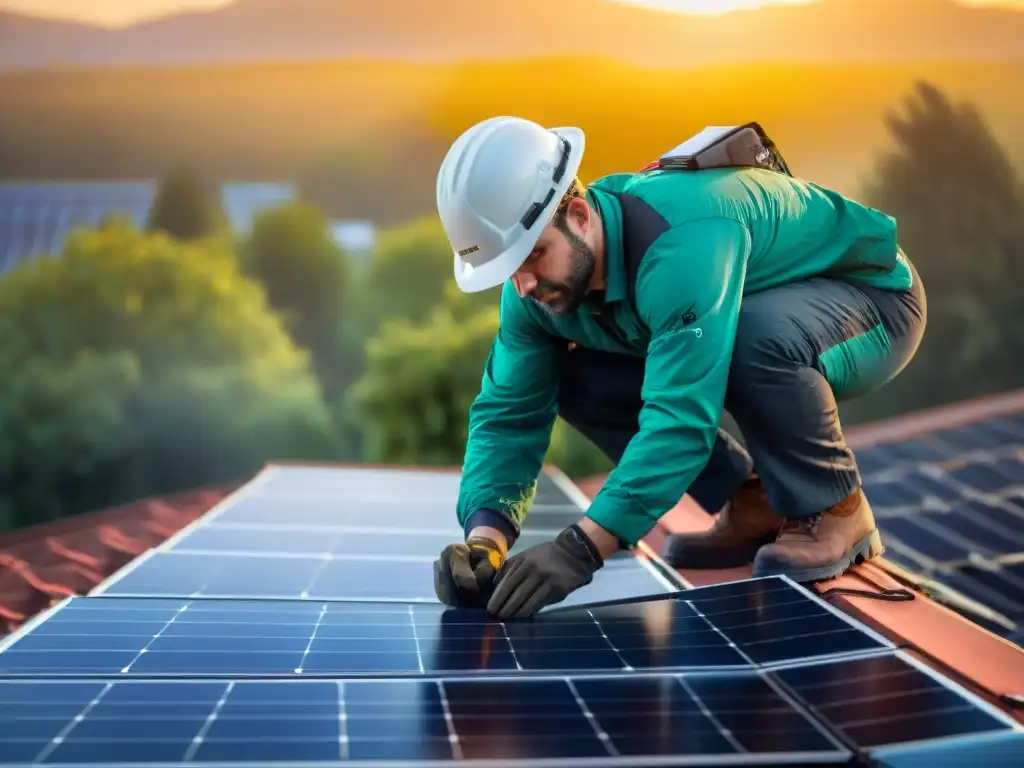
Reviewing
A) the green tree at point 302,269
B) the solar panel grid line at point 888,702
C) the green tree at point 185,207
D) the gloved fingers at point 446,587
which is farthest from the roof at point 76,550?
the green tree at point 185,207

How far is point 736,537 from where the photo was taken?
3.93 m

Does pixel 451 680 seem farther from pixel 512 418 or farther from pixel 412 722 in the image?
pixel 512 418

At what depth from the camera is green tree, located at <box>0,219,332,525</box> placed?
12.2 metres

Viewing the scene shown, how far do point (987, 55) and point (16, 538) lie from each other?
13546 millimetres

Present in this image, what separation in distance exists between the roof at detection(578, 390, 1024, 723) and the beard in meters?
1.09

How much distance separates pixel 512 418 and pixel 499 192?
0.88 metres

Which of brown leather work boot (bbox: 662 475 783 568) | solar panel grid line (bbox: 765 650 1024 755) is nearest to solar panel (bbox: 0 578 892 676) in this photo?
solar panel grid line (bbox: 765 650 1024 755)

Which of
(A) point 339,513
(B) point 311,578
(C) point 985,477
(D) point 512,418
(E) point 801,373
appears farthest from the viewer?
(C) point 985,477

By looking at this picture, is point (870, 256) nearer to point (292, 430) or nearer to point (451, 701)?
point (451, 701)

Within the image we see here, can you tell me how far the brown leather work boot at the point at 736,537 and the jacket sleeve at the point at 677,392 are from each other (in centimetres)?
91

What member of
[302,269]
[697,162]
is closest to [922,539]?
[697,162]

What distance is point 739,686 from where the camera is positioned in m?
2.45

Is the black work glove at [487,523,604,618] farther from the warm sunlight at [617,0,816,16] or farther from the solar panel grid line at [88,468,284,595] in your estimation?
the warm sunlight at [617,0,816,16]

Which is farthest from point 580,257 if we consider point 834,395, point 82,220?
point 82,220
